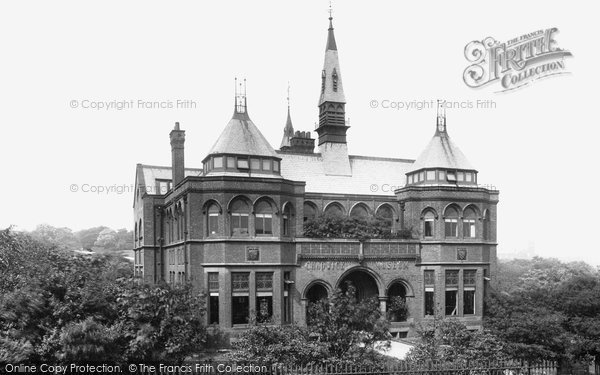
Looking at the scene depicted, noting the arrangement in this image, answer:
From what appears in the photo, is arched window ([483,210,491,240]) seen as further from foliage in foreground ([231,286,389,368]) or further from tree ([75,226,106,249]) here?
tree ([75,226,106,249])

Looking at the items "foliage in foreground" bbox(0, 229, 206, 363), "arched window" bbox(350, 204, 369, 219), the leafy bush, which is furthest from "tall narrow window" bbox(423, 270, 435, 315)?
"foliage in foreground" bbox(0, 229, 206, 363)

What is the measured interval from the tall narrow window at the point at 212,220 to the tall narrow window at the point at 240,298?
2.84 meters

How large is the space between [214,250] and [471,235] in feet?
59.3

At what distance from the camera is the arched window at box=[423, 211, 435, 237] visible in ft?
119

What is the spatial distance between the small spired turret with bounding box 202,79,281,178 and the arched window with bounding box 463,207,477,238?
1366 cm

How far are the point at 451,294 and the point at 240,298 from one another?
14703 millimetres

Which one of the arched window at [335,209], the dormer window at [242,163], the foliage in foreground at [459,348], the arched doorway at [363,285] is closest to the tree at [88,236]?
the arched window at [335,209]

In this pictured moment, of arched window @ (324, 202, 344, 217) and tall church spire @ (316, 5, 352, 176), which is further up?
tall church spire @ (316, 5, 352, 176)

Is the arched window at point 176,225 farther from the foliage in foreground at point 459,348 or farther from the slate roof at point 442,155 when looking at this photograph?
the foliage in foreground at point 459,348

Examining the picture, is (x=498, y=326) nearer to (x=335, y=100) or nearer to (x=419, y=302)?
(x=419, y=302)

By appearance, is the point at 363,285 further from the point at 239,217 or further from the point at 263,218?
the point at 239,217

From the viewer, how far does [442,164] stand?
37.5 metres

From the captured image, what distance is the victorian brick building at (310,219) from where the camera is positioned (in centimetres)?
3095

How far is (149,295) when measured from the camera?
18219mm
